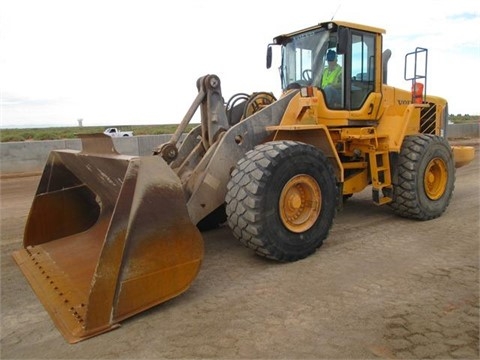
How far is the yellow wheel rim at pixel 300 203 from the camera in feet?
13.8

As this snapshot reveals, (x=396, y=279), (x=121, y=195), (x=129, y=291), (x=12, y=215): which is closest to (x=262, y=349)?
(x=129, y=291)

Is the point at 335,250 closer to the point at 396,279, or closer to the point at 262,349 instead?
the point at 396,279

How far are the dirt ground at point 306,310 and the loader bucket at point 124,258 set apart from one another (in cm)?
14

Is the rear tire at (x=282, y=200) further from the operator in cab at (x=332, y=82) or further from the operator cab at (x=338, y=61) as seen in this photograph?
the operator cab at (x=338, y=61)

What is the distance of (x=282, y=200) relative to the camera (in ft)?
13.6

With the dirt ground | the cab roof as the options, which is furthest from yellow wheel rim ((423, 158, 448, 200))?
the cab roof

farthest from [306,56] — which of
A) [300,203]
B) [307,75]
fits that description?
[300,203]

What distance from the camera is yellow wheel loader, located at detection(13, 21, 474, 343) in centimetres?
308

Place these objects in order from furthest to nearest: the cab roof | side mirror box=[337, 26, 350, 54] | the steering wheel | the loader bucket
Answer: the steering wheel < the cab roof < side mirror box=[337, 26, 350, 54] < the loader bucket

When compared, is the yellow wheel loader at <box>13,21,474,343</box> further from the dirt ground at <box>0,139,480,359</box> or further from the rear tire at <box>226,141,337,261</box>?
the dirt ground at <box>0,139,480,359</box>

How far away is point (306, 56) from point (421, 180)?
2321mm

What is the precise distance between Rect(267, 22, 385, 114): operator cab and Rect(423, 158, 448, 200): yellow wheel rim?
135 centimetres

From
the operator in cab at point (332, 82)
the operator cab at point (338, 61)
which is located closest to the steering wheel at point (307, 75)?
the operator cab at point (338, 61)

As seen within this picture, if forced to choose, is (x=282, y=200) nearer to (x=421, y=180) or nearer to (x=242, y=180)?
(x=242, y=180)
